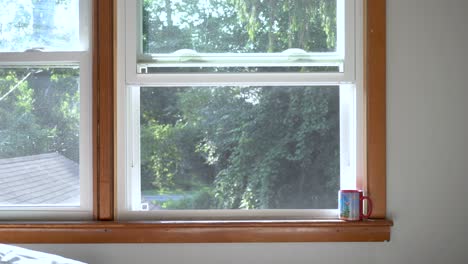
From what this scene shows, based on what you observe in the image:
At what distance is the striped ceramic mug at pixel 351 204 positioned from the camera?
1.99m

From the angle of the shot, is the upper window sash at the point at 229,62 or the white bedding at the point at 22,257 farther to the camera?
the upper window sash at the point at 229,62

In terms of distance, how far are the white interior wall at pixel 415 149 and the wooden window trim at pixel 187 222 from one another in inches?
1.5

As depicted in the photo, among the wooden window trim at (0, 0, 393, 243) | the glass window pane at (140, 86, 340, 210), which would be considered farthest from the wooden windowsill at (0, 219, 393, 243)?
the glass window pane at (140, 86, 340, 210)

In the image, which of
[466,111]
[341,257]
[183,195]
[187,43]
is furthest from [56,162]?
[466,111]

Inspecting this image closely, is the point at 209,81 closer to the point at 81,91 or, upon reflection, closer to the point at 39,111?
the point at 81,91

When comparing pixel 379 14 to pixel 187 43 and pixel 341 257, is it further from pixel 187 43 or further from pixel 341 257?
pixel 341 257

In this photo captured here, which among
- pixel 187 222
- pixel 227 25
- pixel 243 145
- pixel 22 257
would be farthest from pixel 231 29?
pixel 22 257

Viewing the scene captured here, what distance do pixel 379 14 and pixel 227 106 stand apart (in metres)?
0.71

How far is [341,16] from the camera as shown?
2.08 metres

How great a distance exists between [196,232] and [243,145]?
0.40 metres

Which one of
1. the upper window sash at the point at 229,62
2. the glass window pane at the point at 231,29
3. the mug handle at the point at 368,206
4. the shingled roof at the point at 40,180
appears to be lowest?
the mug handle at the point at 368,206

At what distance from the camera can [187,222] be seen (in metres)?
2.01

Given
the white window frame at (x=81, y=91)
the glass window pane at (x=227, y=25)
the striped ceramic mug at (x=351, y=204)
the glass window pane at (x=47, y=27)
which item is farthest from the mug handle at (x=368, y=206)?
the glass window pane at (x=47, y=27)

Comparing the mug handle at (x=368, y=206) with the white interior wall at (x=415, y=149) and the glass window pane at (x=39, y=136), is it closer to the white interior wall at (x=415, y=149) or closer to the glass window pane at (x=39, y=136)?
the white interior wall at (x=415, y=149)
